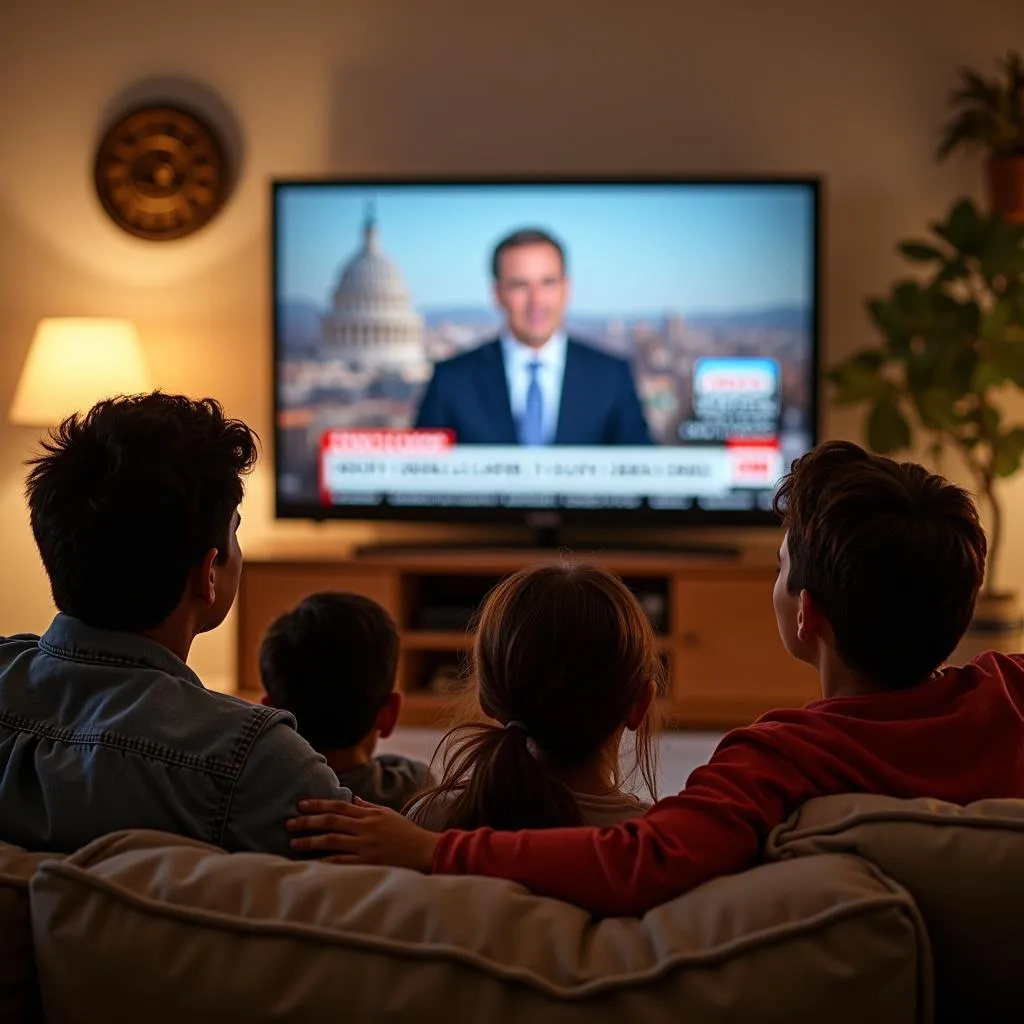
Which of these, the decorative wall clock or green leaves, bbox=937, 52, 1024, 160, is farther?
the decorative wall clock

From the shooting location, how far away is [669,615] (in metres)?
4.59

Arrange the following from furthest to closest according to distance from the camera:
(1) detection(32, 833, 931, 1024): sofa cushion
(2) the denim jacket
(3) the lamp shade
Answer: (3) the lamp shade < (2) the denim jacket < (1) detection(32, 833, 931, 1024): sofa cushion

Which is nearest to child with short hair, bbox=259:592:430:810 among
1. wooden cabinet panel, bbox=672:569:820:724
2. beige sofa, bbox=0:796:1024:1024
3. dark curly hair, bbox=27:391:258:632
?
dark curly hair, bbox=27:391:258:632

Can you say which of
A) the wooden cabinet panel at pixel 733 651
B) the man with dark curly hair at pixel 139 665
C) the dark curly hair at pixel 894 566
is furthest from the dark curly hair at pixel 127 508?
the wooden cabinet panel at pixel 733 651

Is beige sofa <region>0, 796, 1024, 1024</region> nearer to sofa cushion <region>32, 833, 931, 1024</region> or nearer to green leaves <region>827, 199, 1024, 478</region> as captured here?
sofa cushion <region>32, 833, 931, 1024</region>

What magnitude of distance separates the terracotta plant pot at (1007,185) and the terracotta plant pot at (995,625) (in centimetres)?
119

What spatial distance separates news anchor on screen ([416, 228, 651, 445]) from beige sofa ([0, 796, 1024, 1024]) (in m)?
3.81

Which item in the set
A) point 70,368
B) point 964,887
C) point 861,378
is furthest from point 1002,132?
point 964,887

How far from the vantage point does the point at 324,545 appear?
5012 mm

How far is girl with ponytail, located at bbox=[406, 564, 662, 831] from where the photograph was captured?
1.28m

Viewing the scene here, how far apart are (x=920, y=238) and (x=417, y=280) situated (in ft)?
5.41

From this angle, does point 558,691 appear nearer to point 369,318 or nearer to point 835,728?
point 835,728

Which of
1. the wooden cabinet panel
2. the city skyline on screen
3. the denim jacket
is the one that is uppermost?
the city skyline on screen

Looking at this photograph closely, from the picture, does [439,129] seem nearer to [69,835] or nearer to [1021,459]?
[1021,459]
